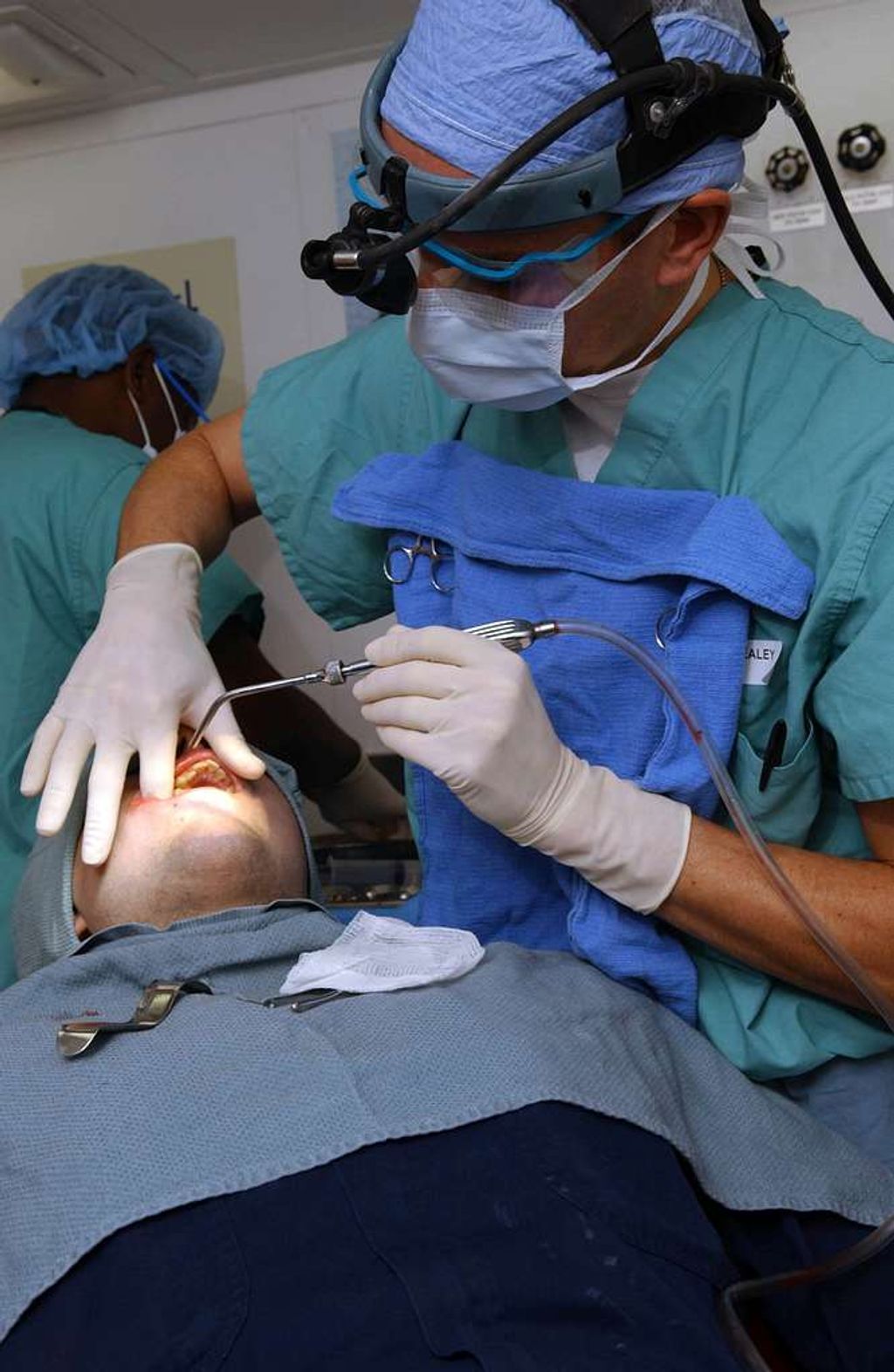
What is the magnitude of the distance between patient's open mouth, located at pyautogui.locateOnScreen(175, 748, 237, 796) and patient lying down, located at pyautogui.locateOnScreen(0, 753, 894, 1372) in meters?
0.22

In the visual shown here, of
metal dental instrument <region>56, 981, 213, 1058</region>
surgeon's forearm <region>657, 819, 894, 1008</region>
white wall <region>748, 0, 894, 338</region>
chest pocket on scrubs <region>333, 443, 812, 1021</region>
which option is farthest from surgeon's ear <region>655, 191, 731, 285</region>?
white wall <region>748, 0, 894, 338</region>

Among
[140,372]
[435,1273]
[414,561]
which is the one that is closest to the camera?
[435,1273]

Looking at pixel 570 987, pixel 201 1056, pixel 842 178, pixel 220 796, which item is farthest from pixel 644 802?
pixel 842 178

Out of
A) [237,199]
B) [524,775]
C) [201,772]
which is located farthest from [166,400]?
[524,775]

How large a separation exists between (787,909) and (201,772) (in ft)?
2.26

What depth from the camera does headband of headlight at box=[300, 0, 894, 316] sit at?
1103mm

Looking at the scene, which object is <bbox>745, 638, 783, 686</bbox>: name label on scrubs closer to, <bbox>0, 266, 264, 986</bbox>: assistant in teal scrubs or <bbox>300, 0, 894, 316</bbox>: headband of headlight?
<bbox>300, 0, 894, 316</bbox>: headband of headlight

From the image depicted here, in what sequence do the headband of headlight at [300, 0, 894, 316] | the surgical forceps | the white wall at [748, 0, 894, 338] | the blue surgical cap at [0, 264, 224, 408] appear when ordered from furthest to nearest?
the blue surgical cap at [0, 264, 224, 408] → the white wall at [748, 0, 894, 338] → the surgical forceps → the headband of headlight at [300, 0, 894, 316]

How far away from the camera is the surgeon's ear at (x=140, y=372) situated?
242 centimetres

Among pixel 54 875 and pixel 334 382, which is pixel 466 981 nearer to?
pixel 54 875

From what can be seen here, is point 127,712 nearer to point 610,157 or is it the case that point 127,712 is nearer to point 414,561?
point 414,561

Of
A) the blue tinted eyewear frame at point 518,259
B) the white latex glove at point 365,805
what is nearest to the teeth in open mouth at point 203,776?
the blue tinted eyewear frame at point 518,259

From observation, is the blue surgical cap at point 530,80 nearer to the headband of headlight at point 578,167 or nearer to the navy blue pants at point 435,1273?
the headband of headlight at point 578,167

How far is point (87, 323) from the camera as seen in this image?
232cm
